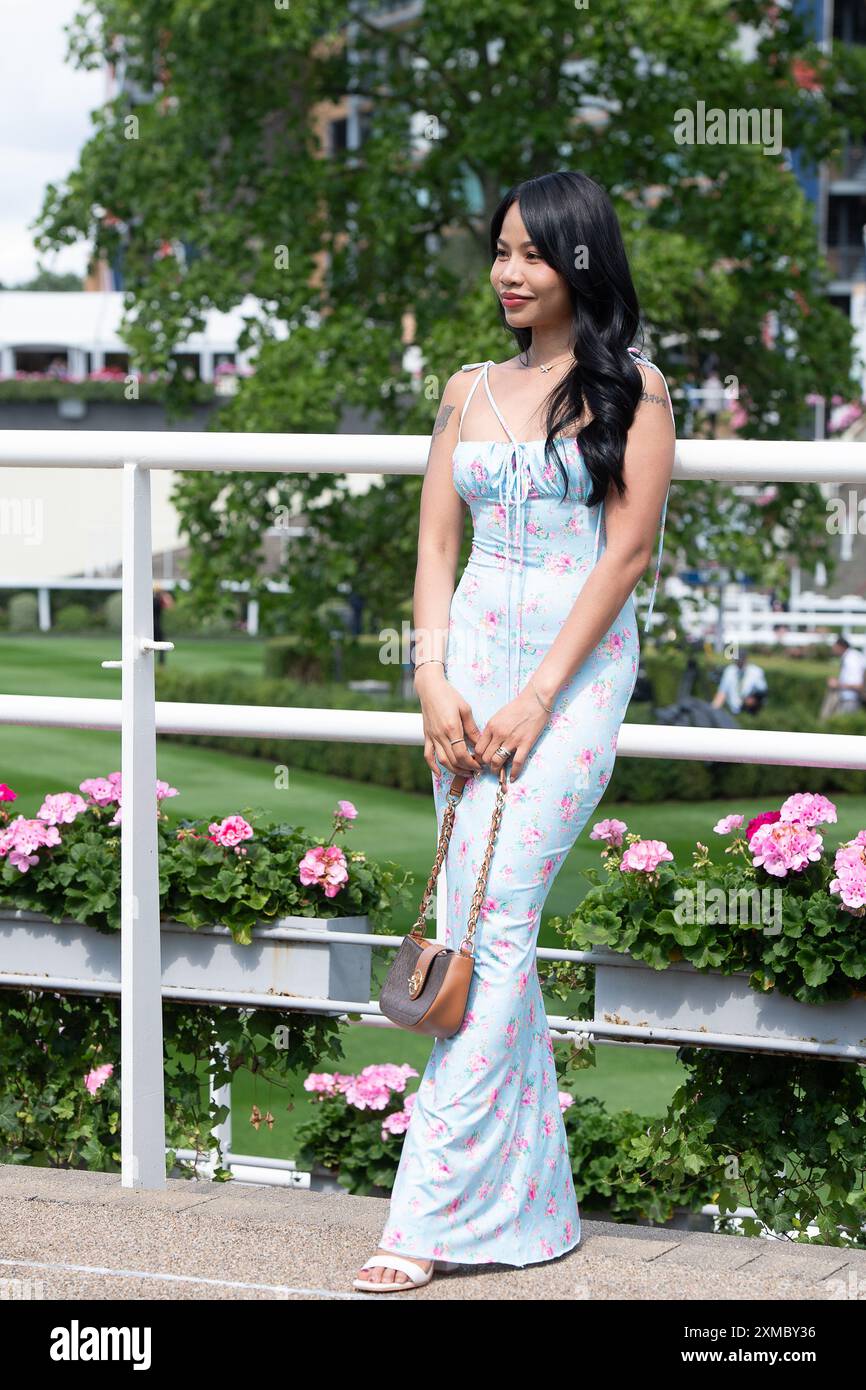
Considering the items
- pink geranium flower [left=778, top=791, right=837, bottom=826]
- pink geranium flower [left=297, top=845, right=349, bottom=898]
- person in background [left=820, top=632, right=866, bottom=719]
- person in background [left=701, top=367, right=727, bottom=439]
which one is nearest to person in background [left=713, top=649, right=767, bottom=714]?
person in background [left=820, top=632, right=866, bottom=719]

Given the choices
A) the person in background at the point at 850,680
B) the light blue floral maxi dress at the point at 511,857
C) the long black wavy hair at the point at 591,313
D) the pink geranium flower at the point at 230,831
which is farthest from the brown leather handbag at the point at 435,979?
the person in background at the point at 850,680

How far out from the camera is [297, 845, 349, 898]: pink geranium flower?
3166mm

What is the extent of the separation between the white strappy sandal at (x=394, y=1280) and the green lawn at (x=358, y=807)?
3.45 metres

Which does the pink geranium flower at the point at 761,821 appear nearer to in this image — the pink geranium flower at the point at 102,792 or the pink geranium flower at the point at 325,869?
the pink geranium flower at the point at 325,869

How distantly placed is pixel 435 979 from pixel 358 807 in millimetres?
13742

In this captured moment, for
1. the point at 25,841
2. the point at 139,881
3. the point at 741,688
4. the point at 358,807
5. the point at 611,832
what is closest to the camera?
the point at 139,881

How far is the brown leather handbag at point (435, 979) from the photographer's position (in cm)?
238

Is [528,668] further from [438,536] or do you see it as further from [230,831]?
[230,831]

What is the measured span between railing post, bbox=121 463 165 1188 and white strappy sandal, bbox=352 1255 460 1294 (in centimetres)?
52

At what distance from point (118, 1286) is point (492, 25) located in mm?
12697

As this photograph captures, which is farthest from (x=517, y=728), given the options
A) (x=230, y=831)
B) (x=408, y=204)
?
(x=408, y=204)

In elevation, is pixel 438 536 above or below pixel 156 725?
above

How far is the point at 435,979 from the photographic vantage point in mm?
2387

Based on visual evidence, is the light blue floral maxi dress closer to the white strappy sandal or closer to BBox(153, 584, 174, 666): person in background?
the white strappy sandal
